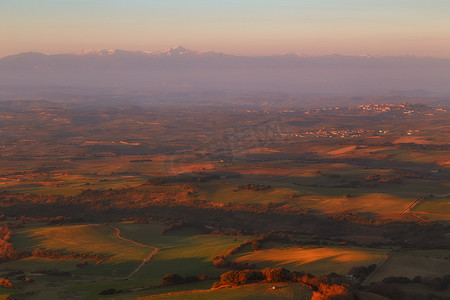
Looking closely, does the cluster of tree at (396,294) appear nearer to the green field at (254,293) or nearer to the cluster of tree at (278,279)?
the cluster of tree at (278,279)

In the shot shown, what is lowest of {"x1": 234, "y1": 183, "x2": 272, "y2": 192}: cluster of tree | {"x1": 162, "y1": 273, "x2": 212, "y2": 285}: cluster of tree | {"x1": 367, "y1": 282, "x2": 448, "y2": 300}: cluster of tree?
{"x1": 234, "y1": 183, "x2": 272, "y2": 192}: cluster of tree

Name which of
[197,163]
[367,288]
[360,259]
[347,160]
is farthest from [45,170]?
[367,288]

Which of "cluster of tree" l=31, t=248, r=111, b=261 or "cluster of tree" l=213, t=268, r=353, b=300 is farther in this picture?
"cluster of tree" l=31, t=248, r=111, b=261

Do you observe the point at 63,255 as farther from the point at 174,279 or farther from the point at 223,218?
the point at 223,218

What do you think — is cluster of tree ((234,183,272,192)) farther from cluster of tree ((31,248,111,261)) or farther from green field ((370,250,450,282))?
green field ((370,250,450,282))

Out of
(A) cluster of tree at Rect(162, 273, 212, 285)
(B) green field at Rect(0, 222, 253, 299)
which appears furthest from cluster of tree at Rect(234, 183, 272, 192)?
(A) cluster of tree at Rect(162, 273, 212, 285)

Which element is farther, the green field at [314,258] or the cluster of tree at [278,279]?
the green field at [314,258]

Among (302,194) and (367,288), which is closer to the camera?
(367,288)

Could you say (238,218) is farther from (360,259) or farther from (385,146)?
(385,146)

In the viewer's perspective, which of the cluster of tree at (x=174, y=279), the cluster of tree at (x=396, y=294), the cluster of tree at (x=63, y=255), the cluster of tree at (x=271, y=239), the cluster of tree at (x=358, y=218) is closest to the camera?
the cluster of tree at (x=396, y=294)

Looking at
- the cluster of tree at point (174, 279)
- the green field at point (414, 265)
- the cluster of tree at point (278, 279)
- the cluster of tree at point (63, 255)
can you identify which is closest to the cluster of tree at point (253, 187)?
the cluster of tree at point (63, 255)

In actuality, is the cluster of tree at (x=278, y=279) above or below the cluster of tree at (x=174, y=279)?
above
